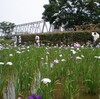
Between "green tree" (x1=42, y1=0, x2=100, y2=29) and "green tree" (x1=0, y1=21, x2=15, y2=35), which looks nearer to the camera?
"green tree" (x1=42, y1=0, x2=100, y2=29)

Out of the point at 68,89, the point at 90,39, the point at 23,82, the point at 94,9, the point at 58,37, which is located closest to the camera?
the point at 68,89

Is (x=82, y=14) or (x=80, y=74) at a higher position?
(x=82, y=14)

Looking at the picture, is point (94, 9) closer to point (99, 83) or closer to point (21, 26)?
point (21, 26)

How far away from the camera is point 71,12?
4197cm

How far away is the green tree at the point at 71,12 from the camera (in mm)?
40912

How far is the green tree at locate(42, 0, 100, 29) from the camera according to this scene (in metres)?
40.9

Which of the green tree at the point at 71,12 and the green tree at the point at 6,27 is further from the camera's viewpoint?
the green tree at the point at 6,27

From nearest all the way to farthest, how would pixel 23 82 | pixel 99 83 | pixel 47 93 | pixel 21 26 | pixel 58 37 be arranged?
pixel 47 93 < pixel 23 82 < pixel 99 83 < pixel 58 37 < pixel 21 26

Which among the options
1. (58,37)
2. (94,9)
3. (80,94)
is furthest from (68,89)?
(94,9)

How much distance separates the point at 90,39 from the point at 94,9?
59.6ft

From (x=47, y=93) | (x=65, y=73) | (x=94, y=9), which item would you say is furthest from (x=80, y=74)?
(x=94, y=9)

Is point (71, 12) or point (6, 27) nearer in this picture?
point (71, 12)

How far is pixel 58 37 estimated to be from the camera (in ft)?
82.3

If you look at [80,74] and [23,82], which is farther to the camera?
[80,74]
